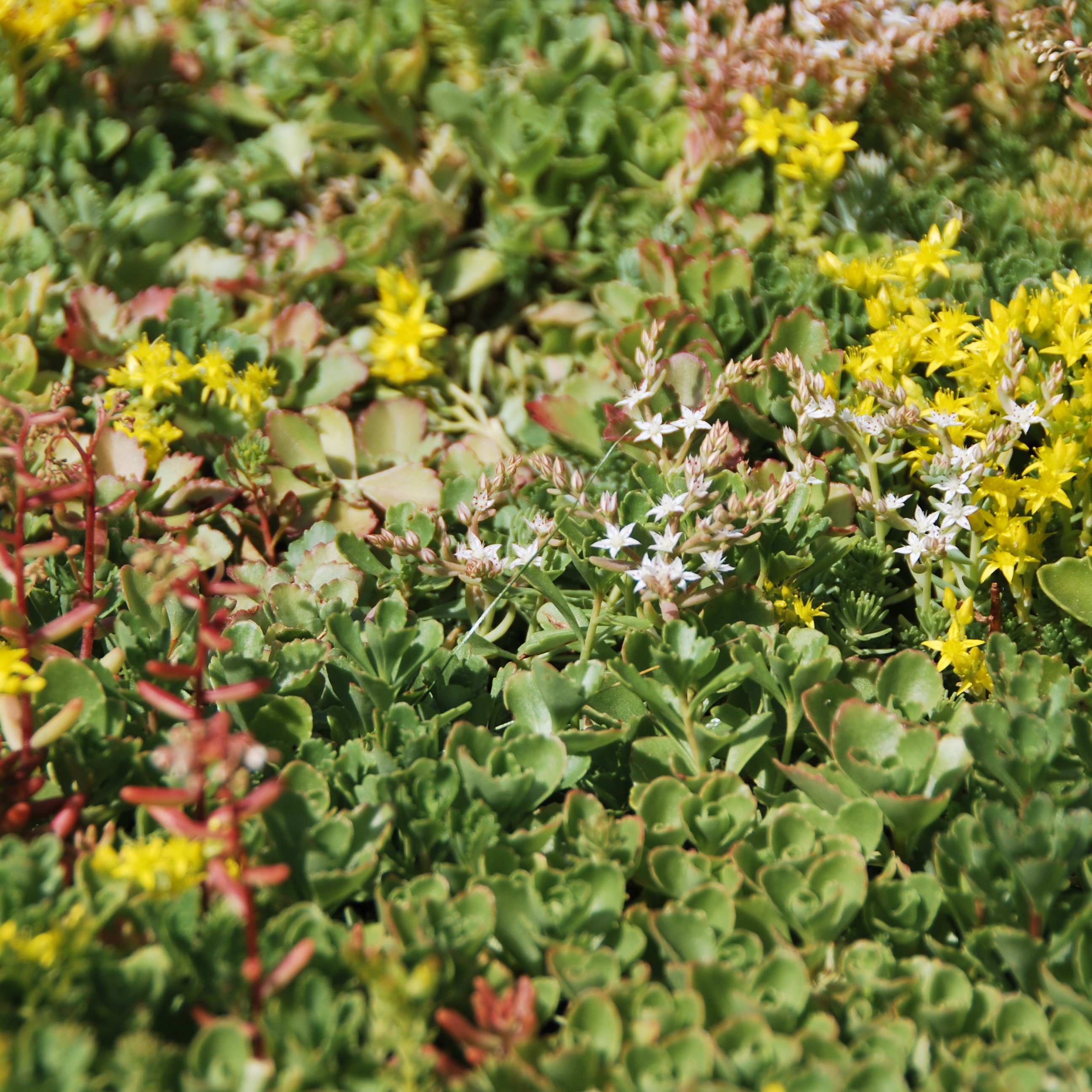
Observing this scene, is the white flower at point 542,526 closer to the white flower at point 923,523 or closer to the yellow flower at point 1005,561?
the white flower at point 923,523

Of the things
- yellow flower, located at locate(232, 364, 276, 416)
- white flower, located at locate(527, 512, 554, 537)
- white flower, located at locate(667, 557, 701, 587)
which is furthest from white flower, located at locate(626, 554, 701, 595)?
yellow flower, located at locate(232, 364, 276, 416)

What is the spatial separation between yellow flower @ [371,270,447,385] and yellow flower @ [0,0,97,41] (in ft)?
3.39

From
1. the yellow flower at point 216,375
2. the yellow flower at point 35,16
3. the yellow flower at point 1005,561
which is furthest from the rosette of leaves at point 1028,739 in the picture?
the yellow flower at point 35,16

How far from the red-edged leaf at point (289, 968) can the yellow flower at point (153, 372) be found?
1.29 meters

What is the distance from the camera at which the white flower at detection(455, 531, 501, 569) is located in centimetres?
167

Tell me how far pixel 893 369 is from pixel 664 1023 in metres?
1.18

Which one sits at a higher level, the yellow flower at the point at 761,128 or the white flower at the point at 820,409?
the yellow flower at the point at 761,128

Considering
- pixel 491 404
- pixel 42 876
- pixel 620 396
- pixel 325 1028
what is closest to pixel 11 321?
pixel 491 404

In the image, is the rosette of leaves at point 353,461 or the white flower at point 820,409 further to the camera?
the rosette of leaves at point 353,461

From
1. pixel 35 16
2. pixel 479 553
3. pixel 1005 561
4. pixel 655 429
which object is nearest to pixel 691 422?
pixel 655 429

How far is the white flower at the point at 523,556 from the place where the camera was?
1673 millimetres

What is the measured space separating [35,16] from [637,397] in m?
1.89

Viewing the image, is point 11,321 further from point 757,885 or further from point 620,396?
point 757,885

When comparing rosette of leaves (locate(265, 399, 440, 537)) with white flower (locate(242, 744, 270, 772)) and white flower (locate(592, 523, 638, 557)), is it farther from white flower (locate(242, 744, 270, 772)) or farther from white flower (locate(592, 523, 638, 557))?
white flower (locate(242, 744, 270, 772))
